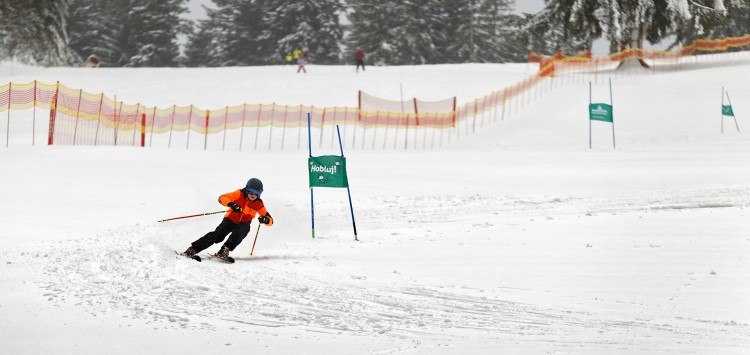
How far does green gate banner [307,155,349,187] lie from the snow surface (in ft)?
3.04

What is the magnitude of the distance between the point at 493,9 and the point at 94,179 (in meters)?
60.4

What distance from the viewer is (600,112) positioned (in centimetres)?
3012

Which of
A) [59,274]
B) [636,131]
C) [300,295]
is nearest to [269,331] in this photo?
[300,295]

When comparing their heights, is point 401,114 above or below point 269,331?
above

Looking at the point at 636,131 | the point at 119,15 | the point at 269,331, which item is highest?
the point at 119,15

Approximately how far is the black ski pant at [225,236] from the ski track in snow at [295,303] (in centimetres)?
30

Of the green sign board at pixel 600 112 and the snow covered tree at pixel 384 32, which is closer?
the green sign board at pixel 600 112

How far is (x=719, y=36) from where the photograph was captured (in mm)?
67188

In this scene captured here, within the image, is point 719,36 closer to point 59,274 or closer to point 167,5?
point 167,5

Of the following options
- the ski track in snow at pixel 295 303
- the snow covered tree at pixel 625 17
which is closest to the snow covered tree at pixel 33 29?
the snow covered tree at pixel 625 17

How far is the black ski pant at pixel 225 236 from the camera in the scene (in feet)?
39.4

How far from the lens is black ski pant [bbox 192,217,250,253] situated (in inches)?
473

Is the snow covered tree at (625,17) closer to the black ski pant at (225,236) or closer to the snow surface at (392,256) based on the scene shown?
the snow surface at (392,256)

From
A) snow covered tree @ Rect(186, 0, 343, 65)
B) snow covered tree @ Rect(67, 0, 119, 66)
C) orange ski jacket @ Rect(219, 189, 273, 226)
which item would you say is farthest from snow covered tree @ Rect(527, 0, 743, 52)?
snow covered tree @ Rect(67, 0, 119, 66)
